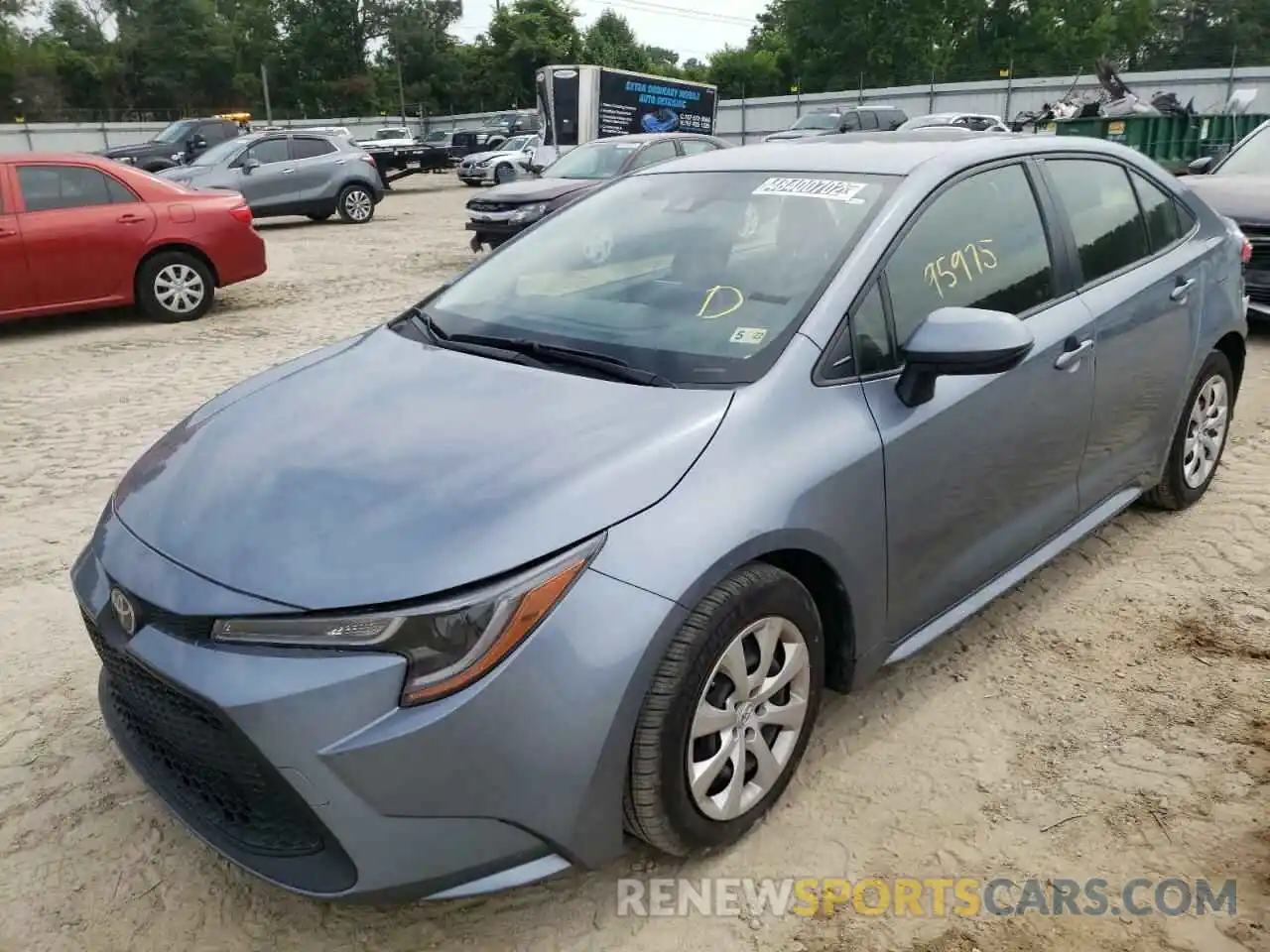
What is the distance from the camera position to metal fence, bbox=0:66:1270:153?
3578 centimetres

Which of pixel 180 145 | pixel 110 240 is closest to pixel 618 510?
pixel 110 240

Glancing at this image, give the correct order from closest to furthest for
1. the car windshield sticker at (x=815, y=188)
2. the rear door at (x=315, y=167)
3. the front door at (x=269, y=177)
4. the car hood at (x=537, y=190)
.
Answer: the car windshield sticker at (x=815, y=188), the car hood at (x=537, y=190), the front door at (x=269, y=177), the rear door at (x=315, y=167)

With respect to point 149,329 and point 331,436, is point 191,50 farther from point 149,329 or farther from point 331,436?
point 331,436

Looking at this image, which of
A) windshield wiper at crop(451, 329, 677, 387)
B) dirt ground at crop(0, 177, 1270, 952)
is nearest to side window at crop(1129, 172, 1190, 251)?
dirt ground at crop(0, 177, 1270, 952)

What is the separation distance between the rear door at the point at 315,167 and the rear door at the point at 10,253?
8.83 meters

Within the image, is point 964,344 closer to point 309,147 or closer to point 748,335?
point 748,335

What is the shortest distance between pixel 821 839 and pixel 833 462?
0.96m

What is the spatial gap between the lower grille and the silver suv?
14954mm

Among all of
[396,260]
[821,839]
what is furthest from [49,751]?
[396,260]

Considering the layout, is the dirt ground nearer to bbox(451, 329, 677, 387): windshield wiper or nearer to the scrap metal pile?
bbox(451, 329, 677, 387): windshield wiper

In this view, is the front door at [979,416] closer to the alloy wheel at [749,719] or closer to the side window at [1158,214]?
the alloy wheel at [749,719]

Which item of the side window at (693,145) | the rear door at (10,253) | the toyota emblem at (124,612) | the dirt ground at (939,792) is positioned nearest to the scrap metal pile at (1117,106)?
the side window at (693,145)

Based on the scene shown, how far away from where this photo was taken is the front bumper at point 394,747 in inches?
75.4

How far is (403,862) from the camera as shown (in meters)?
1.97
